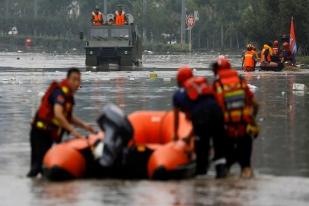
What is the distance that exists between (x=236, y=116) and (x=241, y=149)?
390 mm

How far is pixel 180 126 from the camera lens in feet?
43.8

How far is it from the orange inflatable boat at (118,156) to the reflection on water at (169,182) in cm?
17

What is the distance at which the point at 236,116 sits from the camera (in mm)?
13078

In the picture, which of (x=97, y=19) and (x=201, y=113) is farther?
(x=97, y=19)

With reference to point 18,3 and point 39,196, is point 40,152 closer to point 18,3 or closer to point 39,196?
point 39,196

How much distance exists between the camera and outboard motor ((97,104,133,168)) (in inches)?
494

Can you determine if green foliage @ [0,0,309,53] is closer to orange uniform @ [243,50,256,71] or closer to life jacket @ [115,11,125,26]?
life jacket @ [115,11,125,26]

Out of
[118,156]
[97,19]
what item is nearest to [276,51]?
[97,19]

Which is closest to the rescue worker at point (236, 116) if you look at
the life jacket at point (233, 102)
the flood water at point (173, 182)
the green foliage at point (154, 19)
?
the life jacket at point (233, 102)

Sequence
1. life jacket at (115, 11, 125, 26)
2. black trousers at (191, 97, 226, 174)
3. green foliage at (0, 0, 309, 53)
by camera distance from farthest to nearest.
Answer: green foliage at (0, 0, 309, 53), life jacket at (115, 11, 125, 26), black trousers at (191, 97, 226, 174)

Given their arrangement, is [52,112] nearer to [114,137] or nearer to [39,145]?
[39,145]

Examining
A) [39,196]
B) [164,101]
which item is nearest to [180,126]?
[39,196]

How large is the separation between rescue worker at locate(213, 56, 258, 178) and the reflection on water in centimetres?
35

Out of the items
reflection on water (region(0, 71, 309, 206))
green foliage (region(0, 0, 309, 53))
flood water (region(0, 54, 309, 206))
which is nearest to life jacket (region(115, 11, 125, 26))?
reflection on water (region(0, 71, 309, 206))
